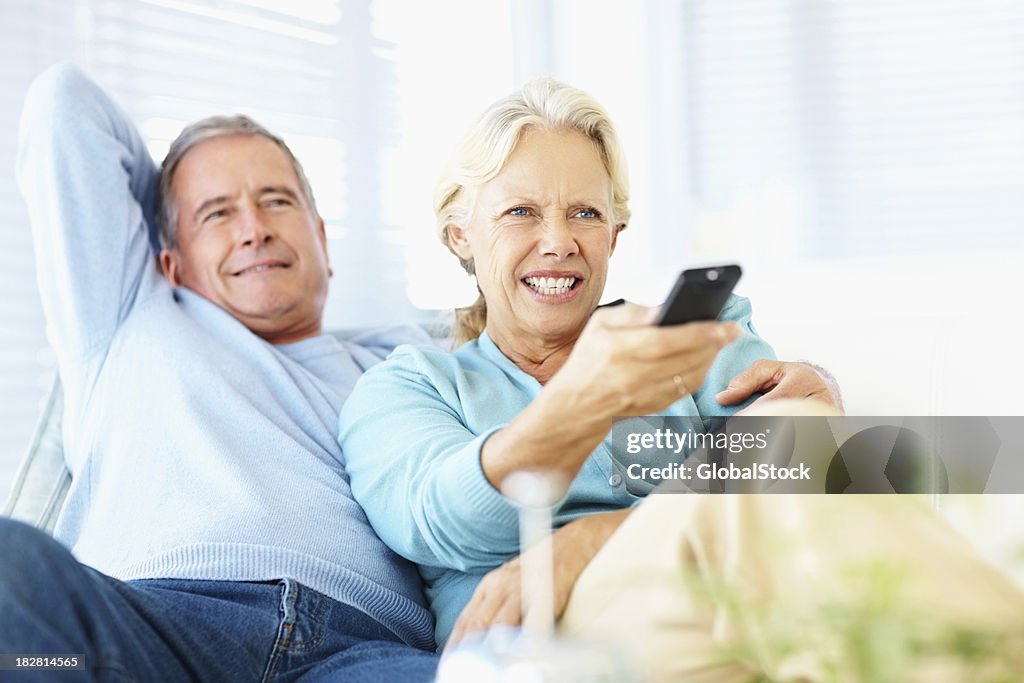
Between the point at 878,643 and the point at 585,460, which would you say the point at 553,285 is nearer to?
the point at 585,460

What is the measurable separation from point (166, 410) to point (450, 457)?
57 cm

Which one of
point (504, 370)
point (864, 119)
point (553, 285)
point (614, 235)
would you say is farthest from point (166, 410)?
point (864, 119)

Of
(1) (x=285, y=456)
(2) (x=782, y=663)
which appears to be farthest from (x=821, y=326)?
(2) (x=782, y=663)

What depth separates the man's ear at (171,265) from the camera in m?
2.01

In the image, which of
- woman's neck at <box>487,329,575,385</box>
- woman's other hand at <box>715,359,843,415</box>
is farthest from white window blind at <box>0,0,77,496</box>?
woman's other hand at <box>715,359,843,415</box>

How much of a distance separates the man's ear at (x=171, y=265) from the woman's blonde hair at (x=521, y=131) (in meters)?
0.58

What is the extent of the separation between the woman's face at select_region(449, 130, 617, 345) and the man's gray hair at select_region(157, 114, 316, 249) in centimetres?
63

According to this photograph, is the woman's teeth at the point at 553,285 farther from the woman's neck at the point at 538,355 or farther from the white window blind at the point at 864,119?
the white window blind at the point at 864,119

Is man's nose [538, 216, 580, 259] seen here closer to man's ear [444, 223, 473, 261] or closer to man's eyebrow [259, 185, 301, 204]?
man's ear [444, 223, 473, 261]

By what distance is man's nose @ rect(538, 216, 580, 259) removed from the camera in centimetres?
163

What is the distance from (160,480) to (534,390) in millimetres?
584

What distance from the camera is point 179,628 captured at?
1.30m

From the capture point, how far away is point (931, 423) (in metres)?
1.67

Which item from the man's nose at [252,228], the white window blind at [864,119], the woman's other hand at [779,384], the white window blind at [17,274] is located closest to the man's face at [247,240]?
the man's nose at [252,228]
